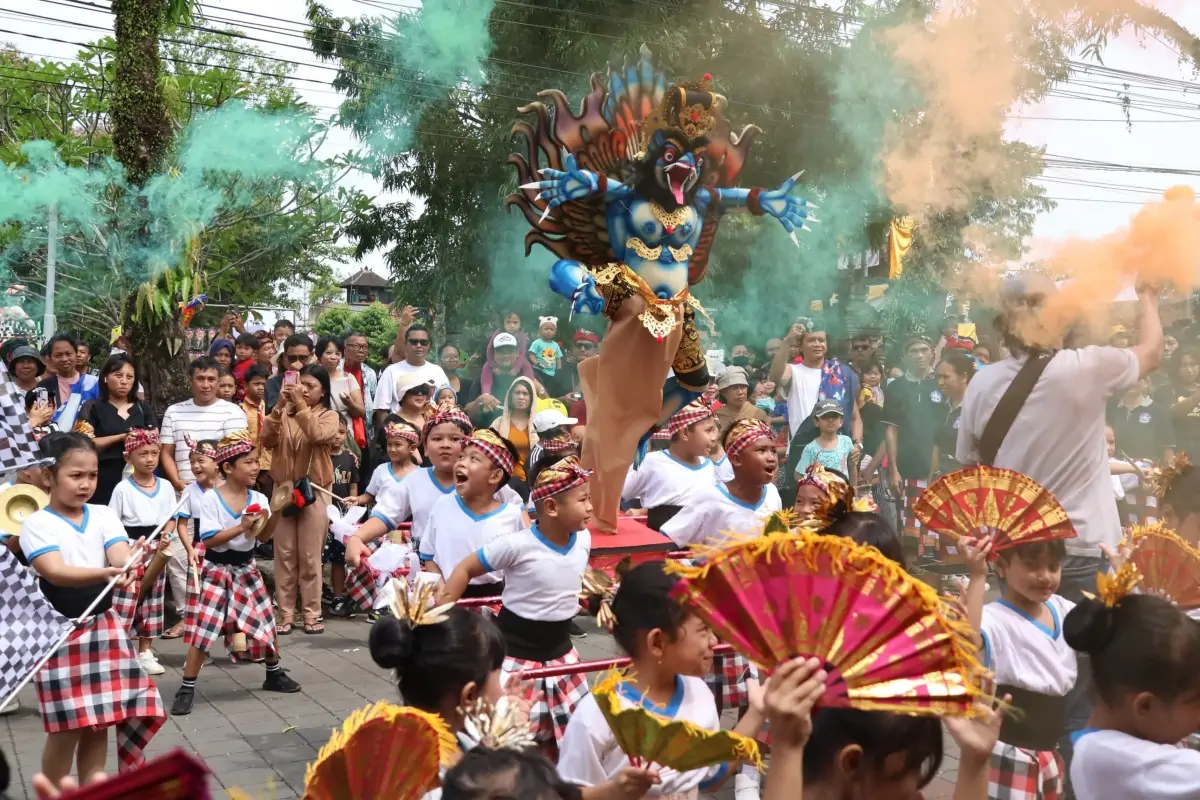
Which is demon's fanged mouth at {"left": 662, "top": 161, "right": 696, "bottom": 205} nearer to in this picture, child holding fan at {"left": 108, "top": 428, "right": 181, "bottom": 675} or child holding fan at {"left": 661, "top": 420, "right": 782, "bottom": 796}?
child holding fan at {"left": 661, "top": 420, "right": 782, "bottom": 796}

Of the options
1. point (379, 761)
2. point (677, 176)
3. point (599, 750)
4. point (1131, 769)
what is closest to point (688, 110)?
point (677, 176)

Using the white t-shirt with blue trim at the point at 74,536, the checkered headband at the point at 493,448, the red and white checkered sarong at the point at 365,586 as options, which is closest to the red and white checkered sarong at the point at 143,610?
the red and white checkered sarong at the point at 365,586

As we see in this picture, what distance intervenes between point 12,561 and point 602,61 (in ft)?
40.5

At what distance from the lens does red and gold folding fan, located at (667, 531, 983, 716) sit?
1879 millimetres

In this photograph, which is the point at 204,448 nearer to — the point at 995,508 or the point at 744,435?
the point at 744,435

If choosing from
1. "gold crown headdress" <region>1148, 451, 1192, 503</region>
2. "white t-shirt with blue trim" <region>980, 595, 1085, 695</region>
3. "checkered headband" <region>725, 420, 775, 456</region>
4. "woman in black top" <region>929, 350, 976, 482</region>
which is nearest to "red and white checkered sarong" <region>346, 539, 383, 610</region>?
"checkered headband" <region>725, 420, 775, 456</region>

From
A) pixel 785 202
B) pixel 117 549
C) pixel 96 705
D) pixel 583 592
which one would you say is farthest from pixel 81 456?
pixel 785 202

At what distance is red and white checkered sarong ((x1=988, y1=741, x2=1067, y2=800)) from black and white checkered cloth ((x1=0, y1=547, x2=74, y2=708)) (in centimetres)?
303

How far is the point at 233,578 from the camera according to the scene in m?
6.48

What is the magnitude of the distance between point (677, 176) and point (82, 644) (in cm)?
434

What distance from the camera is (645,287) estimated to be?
6.91 metres

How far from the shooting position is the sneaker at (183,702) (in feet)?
19.6

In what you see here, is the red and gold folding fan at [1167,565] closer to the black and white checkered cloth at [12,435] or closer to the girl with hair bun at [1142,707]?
the girl with hair bun at [1142,707]

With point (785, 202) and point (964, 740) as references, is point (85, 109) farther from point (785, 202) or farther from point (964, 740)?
point (964, 740)
